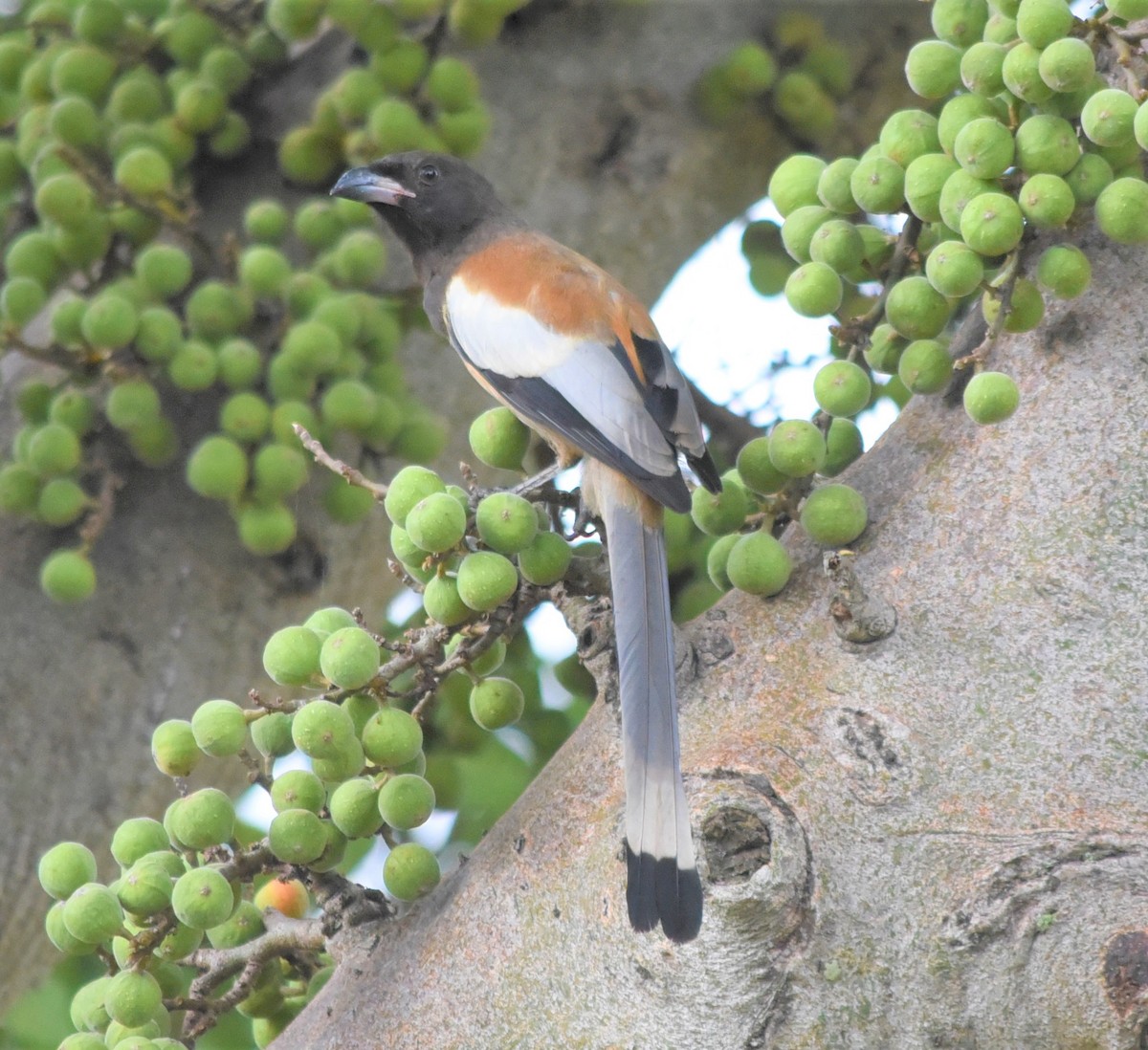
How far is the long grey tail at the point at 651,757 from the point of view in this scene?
1.26 meters

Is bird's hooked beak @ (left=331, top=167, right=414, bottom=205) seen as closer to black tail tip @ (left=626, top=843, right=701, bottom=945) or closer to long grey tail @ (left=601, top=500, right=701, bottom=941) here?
long grey tail @ (left=601, top=500, right=701, bottom=941)

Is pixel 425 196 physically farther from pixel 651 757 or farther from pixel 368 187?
pixel 651 757

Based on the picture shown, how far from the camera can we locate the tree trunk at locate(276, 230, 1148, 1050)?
1259 mm

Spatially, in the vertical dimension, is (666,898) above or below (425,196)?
above

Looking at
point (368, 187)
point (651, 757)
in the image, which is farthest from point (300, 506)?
point (651, 757)

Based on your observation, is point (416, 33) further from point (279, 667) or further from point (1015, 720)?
point (1015, 720)

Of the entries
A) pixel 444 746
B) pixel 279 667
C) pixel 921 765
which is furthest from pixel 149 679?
pixel 921 765

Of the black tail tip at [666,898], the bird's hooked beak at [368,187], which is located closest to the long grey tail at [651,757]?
the black tail tip at [666,898]

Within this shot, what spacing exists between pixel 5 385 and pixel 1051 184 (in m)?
1.77

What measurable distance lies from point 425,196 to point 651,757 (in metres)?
1.60

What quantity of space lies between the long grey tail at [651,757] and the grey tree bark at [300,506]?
9 cm

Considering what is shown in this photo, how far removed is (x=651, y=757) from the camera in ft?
4.56

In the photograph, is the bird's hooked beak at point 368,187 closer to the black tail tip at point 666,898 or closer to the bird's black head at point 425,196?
the bird's black head at point 425,196

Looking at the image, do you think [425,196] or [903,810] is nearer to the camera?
[903,810]
